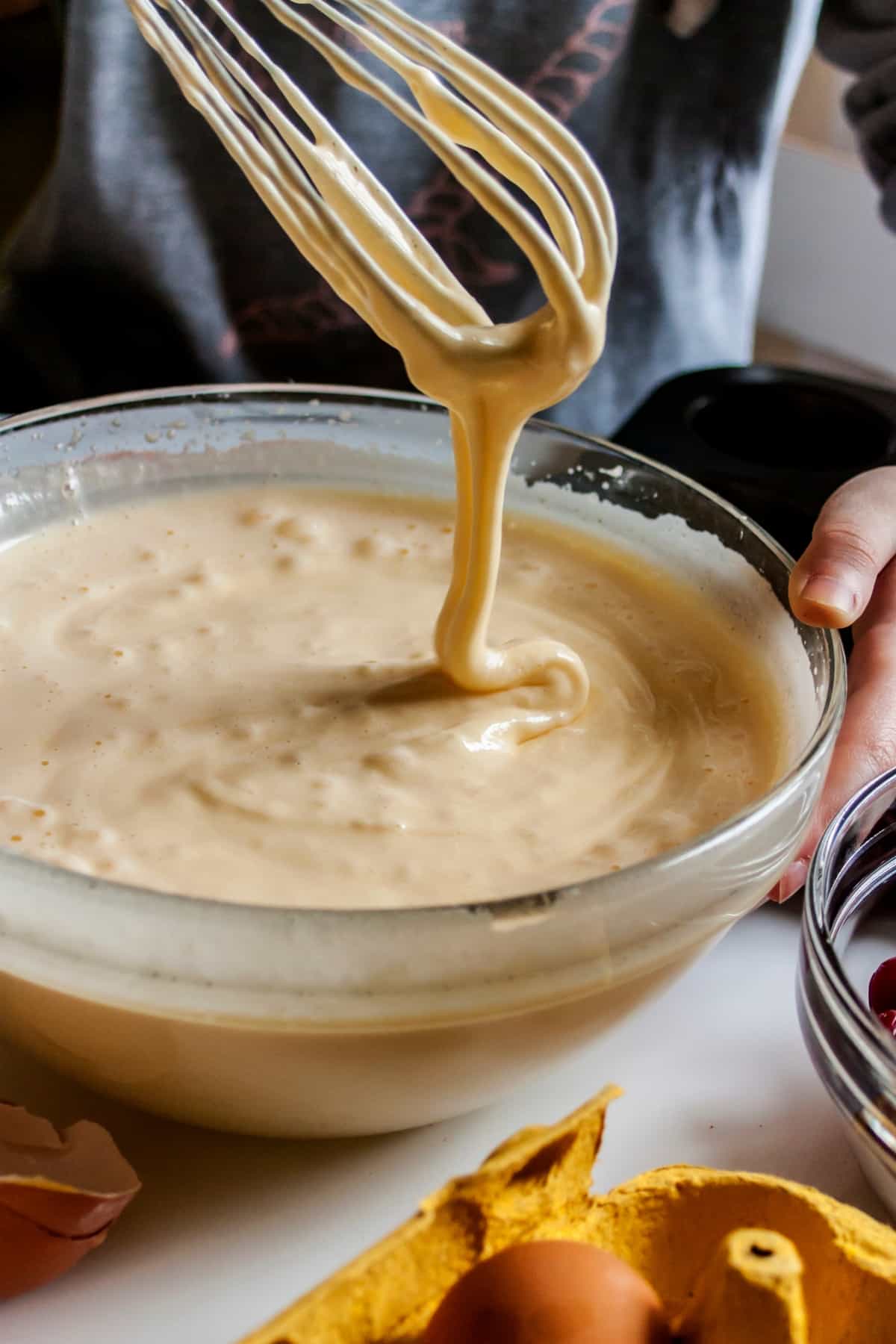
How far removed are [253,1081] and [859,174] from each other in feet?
6.84

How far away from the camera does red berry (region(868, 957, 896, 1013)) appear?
702 mm

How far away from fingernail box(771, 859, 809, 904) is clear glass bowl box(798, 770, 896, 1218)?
4cm

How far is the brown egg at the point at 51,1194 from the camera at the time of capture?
21.5 inches

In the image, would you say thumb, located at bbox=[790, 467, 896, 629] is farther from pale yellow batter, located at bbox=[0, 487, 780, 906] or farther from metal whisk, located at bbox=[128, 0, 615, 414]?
metal whisk, located at bbox=[128, 0, 615, 414]

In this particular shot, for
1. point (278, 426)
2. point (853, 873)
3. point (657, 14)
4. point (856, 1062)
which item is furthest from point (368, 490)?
point (657, 14)

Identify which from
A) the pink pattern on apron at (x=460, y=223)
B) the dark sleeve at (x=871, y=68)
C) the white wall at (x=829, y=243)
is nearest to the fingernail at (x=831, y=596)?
the pink pattern on apron at (x=460, y=223)

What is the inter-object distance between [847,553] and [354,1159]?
44cm

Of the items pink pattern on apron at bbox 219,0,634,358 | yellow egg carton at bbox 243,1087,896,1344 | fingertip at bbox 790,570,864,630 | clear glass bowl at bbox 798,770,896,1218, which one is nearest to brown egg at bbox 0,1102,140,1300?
yellow egg carton at bbox 243,1087,896,1344

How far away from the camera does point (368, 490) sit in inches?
41.6

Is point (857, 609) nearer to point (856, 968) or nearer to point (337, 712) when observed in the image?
point (856, 968)

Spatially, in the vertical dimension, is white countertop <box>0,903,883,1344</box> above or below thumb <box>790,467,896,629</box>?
below

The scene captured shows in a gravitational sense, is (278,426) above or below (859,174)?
above

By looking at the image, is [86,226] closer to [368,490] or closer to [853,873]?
[368,490]

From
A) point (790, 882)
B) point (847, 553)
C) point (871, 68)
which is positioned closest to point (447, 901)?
point (790, 882)
